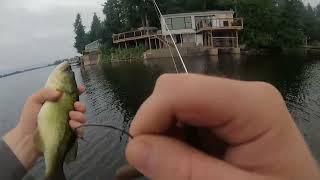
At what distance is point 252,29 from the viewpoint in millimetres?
60062

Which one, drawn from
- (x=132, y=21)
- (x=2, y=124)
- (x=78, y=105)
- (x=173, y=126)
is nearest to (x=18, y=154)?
(x=78, y=105)

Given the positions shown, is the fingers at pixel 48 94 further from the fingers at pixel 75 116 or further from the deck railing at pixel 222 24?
the deck railing at pixel 222 24

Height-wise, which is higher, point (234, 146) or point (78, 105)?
point (234, 146)

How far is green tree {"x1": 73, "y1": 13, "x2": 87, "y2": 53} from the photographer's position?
99713 millimetres

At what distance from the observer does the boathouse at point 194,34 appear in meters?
53.6

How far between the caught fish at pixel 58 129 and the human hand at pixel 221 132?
2.35 m

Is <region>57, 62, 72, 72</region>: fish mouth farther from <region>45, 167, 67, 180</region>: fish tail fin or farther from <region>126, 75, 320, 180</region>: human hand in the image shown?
<region>126, 75, 320, 180</region>: human hand

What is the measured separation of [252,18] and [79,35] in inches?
2034

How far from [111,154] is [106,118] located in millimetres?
7008

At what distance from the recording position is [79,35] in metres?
103

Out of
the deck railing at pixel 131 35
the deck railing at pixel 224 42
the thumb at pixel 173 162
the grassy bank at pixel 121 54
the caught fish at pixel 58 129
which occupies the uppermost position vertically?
the thumb at pixel 173 162

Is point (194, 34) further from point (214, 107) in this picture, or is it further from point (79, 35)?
point (214, 107)

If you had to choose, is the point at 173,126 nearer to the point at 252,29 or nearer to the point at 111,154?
the point at 111,154

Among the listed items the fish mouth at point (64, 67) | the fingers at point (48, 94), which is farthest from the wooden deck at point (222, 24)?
the fingers at point (48, 94)
